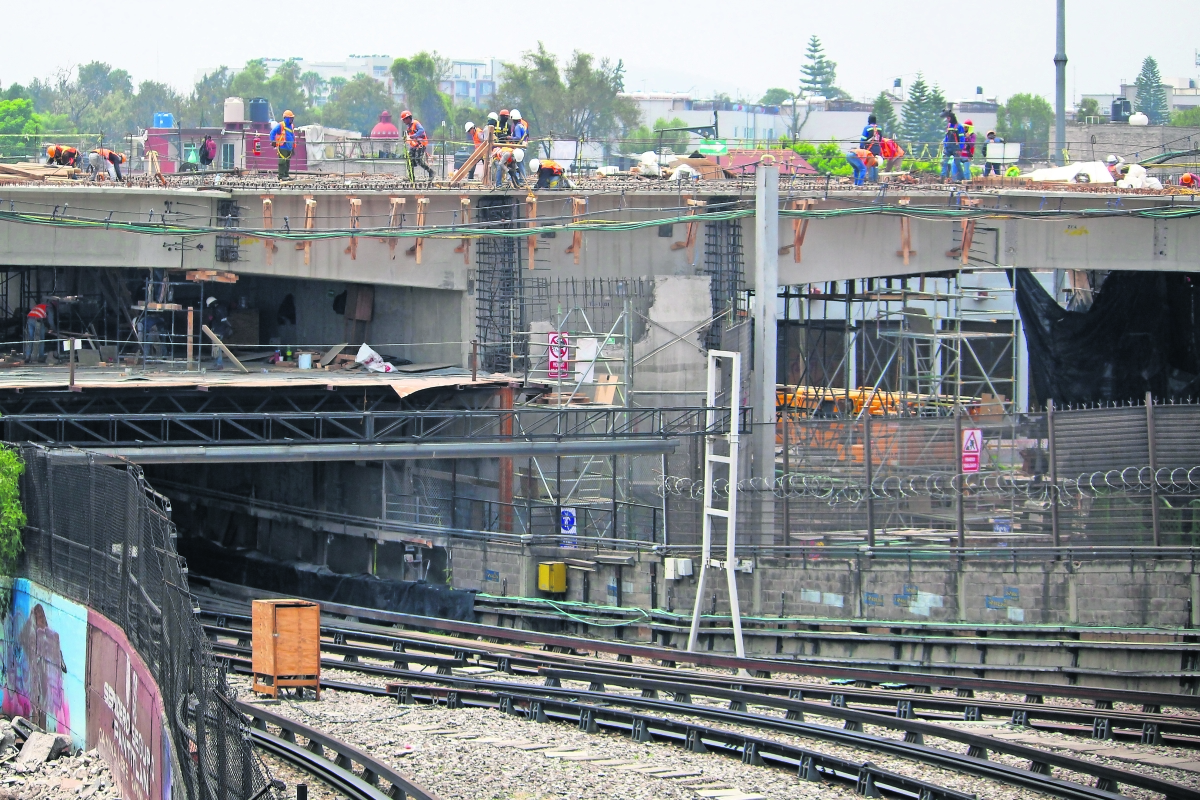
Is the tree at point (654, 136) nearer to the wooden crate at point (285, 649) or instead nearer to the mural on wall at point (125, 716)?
the wooden crate at point (285, 649)

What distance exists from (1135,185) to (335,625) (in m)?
24.2

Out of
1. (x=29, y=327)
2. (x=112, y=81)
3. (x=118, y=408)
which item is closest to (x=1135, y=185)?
(x=118, y=408)

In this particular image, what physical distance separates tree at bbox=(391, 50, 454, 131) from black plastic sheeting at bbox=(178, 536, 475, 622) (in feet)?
332

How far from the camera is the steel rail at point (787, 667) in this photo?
1933 cm

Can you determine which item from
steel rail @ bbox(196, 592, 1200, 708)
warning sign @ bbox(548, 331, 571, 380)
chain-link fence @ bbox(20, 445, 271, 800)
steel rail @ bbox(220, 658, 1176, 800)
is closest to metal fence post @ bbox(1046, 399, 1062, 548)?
steel rail @ bbox(196, 592, 1200, 708)

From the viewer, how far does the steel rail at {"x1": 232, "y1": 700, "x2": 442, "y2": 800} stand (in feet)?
→ 52.4

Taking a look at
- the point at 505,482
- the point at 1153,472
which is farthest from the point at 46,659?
the point at 1153,472

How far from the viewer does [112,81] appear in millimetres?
194375

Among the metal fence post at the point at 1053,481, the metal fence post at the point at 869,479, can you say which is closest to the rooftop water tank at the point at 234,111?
the metal fence post at the point at 869,479

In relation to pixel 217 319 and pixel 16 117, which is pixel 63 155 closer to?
pixel 217 319

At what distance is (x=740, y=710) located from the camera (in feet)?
66.1

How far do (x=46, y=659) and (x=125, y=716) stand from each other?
523 centimetres

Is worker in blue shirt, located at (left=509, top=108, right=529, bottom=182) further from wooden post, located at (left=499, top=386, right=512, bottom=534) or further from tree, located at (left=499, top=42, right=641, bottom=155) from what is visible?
tree, located at (left=499, top=42, right=641, bottom=155)

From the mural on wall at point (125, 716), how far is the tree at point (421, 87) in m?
A: 119
